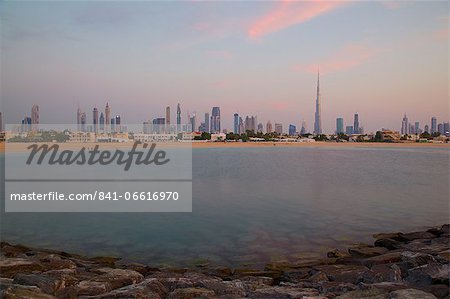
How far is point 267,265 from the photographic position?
7312 mm

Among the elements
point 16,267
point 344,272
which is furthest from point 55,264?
point 344,272

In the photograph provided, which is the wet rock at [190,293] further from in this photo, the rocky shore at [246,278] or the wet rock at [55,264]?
the wet rock at [55,264]

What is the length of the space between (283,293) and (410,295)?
4.91ft

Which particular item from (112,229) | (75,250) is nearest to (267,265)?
(75,250)

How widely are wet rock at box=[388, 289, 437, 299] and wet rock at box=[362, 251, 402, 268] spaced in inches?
82.2

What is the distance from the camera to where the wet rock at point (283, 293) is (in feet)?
16.4

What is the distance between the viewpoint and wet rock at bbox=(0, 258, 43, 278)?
615 cm

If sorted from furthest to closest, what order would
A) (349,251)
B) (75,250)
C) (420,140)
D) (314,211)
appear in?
1. (420,140)
2. (314,211)
3. (75,250)
4. (349,251)

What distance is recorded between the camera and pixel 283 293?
510 cm

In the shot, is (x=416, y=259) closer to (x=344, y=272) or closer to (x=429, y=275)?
(x=429, y=275)

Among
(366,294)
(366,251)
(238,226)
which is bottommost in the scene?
(238,226)

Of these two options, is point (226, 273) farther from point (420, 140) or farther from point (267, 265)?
point (420, 140)

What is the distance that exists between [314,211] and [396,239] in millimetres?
3912

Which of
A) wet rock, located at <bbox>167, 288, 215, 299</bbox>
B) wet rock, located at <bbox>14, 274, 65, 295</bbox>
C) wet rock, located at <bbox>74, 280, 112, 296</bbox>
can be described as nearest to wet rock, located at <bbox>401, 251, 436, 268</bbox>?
wet rock, located at <bbox>167, 288, 215, 299</bbox>
